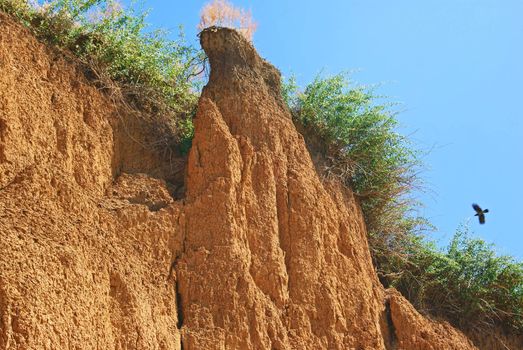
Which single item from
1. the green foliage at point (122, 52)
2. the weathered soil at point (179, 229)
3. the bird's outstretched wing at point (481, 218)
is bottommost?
the weathered soil at point (179, 229)

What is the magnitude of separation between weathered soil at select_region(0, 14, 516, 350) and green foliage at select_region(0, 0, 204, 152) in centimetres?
35

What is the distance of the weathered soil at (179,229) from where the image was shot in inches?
227

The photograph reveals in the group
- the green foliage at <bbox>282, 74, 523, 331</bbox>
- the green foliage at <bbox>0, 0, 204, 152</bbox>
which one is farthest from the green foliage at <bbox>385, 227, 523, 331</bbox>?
the green foliage at <bbox>0, 0, 204, 152</bbox>

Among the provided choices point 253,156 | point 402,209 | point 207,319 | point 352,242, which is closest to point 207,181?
point 253,156

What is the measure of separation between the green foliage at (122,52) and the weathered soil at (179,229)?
348 millimetres

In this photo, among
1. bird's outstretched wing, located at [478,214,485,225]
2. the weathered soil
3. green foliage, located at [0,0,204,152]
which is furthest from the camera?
bird's outstretched wing, located at [478,214,485,225]

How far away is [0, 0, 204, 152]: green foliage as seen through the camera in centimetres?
818

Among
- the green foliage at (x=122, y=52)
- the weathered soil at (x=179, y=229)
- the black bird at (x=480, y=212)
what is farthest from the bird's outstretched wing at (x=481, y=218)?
the green foliage at (x=122, y=52)

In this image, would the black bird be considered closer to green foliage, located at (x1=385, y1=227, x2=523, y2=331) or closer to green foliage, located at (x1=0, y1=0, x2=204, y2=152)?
green foliage, located at (x1=385, y1=227, x2=523, y2=331)

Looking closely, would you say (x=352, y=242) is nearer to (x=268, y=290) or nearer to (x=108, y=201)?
(x=268, y=290)

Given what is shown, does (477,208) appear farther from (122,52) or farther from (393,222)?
(122,52)

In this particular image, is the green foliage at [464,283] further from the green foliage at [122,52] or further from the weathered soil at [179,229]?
the green foliage at [122,52]

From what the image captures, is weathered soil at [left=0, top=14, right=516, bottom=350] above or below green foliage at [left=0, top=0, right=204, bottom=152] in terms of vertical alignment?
below

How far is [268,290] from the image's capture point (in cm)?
748
